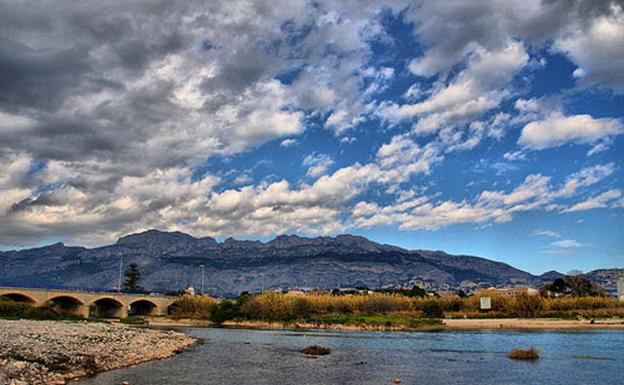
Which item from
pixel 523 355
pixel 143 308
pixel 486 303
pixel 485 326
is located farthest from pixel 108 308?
pixel 523 355

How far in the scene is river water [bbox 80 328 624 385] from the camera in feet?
114

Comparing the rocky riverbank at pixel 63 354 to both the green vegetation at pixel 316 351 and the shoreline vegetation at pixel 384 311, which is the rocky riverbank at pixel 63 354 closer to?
the green vegetation at pixel 316 351

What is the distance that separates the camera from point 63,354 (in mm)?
36312

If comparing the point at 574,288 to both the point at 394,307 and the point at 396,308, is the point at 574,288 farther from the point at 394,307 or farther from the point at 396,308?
the point at 394,307

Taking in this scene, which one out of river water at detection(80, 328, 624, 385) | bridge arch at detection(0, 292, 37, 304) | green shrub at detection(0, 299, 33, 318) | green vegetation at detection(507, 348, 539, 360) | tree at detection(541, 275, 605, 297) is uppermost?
tree at detection(541, 275, 605, 297)

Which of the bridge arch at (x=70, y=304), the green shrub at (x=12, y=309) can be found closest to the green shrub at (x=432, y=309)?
the bridge arch at (x=70, y=304)

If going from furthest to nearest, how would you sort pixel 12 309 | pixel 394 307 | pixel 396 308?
pixel 396 308, pixel 394 307, pixel 12 309

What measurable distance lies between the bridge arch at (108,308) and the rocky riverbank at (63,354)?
291 ft

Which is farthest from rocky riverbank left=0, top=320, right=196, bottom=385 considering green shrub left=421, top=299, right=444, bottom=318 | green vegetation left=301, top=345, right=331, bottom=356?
green shrub left=421, top=299, right=444, bottom=318

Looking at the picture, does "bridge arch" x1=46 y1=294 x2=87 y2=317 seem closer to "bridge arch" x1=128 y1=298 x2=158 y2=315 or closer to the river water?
"bridge arch" x1=128 y1=298 x2=158 y2=315

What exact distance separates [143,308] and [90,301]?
3375 cm

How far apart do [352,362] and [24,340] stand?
24509 millimetres

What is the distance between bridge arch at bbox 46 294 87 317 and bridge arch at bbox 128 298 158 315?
84.9ft

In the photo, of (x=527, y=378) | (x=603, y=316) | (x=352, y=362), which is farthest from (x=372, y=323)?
(x=527, y=378)
